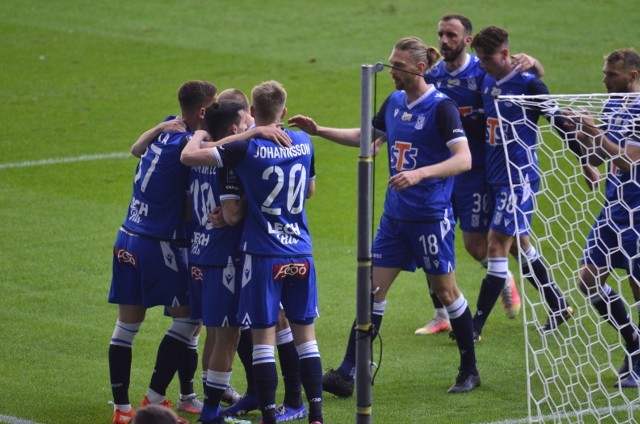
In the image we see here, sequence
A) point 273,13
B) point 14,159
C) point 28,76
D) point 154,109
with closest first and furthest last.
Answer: point 14,159, point 154,109, point 28,76, point 273,13

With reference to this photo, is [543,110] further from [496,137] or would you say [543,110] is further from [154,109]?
[154,109]

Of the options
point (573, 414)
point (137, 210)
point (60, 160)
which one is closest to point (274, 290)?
point (137, 210)

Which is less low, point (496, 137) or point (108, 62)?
point (108, 62)

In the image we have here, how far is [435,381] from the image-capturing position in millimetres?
7879

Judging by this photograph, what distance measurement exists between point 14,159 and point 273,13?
8.32 metres

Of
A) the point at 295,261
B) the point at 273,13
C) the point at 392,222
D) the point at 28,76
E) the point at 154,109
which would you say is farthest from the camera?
the point at 273,13

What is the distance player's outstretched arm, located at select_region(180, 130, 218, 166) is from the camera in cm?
636

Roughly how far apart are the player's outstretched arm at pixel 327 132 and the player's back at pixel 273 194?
714mm

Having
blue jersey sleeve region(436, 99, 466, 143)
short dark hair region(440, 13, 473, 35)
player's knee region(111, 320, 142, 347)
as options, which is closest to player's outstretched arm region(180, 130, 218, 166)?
player's knee region(111, 320, 142, 347)

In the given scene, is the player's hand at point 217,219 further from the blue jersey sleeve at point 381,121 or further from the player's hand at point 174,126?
the blue jersey sleeve at point 381,121

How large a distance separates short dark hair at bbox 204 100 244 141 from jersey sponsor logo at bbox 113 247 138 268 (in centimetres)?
92

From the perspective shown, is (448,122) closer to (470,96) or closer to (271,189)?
(271,189)

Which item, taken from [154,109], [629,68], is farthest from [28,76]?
[629,68]

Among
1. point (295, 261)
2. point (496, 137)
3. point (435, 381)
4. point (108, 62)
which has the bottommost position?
point (435, 381)
